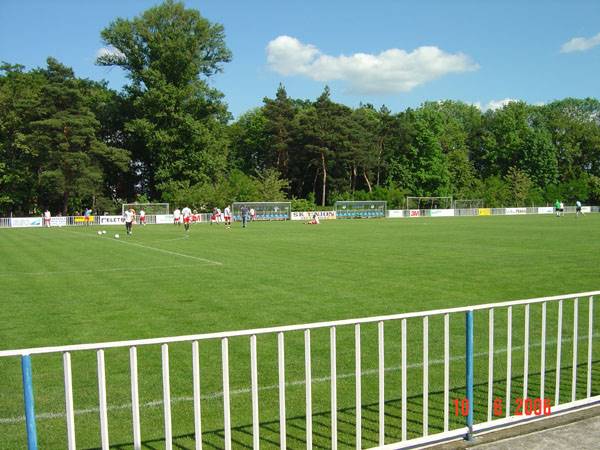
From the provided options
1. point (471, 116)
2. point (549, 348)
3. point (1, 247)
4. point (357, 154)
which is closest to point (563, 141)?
point (471, 116)

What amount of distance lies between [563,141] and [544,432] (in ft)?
358

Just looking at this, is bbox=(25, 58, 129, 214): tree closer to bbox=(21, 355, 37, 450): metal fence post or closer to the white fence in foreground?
the white fence in foreground

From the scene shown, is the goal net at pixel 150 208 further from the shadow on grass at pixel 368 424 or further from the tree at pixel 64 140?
the shadow on grass at pixel 368 424

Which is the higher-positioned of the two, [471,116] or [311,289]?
[471,116]

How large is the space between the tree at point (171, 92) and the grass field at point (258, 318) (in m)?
47.8

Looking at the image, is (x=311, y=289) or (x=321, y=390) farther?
(x=311, y=289)

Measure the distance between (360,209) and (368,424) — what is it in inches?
2628

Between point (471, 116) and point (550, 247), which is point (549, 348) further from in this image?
point (471, 116)

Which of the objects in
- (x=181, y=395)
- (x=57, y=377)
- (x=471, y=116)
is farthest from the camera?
(x=471, y=116)

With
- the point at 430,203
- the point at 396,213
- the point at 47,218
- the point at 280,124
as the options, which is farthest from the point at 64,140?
the point at 430,203

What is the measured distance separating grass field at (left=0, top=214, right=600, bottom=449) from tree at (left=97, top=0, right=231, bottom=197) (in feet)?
157

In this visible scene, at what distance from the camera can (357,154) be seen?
276ft

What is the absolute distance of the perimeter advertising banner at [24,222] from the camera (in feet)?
173

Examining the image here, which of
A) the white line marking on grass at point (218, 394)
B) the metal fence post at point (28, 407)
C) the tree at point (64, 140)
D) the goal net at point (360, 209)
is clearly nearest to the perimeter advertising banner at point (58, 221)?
the tree at point (64, 140)
